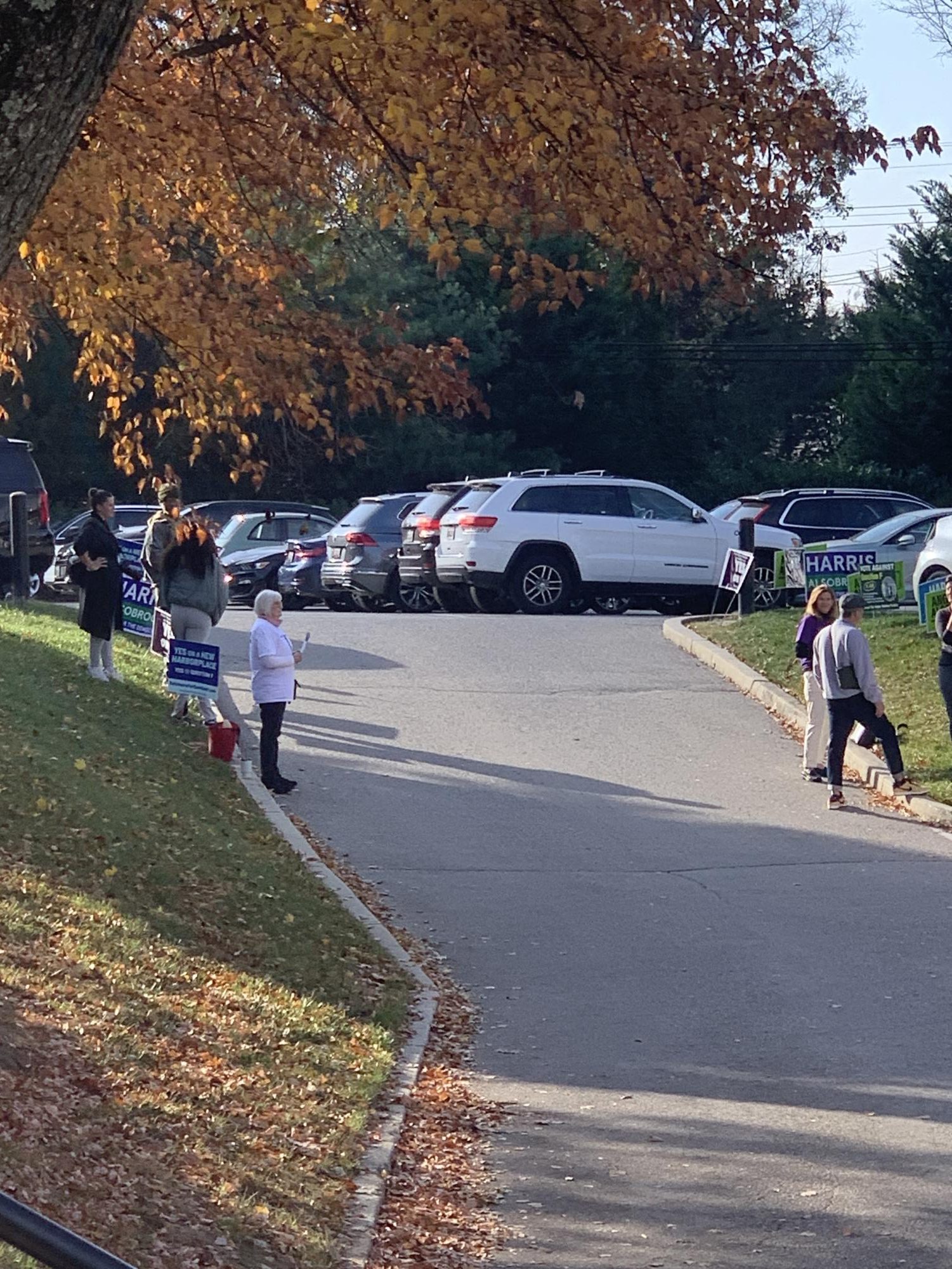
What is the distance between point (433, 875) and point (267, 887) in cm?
164

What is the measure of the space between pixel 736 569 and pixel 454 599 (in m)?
5.56

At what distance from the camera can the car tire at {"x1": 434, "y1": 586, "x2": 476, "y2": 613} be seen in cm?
2682

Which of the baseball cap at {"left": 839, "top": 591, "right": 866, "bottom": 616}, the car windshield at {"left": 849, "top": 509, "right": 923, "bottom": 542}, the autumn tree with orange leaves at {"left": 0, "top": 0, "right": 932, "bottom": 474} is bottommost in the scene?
the baseball cap at {"left": 839, "top": 591, "right": 866, "bottom": 616}

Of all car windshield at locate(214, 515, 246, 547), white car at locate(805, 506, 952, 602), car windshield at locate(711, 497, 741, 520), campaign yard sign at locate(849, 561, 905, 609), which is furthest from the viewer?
car windshield at locate(214, 515, 246, 547)

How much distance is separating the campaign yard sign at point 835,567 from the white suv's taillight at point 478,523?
509cm

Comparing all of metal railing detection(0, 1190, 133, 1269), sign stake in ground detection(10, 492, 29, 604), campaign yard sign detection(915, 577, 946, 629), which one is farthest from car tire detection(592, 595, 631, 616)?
metal railing detection(0, 1190, 133, 1269)

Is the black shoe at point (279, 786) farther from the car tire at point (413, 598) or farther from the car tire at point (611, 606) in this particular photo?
the car tire at point (413, 598)

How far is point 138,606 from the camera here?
15.9m

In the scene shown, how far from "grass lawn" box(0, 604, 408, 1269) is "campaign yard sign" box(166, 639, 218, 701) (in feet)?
2.47

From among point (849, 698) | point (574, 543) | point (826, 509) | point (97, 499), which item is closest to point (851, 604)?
point (849, 698)

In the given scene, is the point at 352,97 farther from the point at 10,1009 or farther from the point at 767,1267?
the point at 767,1267

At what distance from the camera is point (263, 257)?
10.2 meters

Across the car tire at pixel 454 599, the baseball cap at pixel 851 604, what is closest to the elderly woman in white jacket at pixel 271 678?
the baseball cap at pixel 851 604

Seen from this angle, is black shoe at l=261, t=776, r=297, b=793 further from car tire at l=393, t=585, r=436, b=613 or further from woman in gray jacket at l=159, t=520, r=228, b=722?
car tire at l=393, t=585, r=436, b=613
